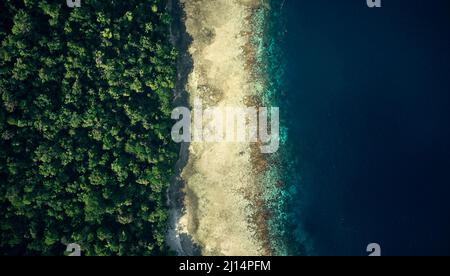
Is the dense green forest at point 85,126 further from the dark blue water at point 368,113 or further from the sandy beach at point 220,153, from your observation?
the dark blue water at point 368,113

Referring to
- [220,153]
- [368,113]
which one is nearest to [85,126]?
Answer: [220,153]

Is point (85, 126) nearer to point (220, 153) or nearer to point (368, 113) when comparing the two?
point (220, 153)

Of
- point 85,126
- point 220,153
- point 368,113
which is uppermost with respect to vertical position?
point 368,113

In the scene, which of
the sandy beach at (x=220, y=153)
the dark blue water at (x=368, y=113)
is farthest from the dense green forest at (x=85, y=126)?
the dark blue water at (x=368, y=113)
